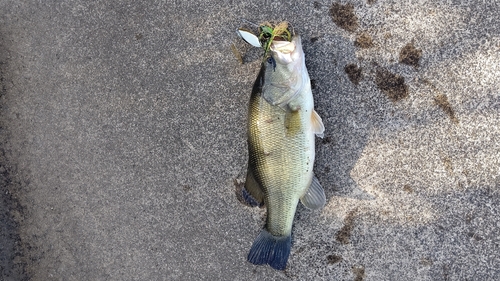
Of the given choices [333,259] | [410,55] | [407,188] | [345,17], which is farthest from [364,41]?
[333,259]

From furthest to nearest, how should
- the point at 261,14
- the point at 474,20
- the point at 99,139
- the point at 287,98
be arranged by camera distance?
the point at 99,139, the point at 261,14, the point at 474,20, the point at 287,98

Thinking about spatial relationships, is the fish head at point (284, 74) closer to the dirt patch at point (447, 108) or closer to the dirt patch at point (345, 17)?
the dirt patch at point (345, 17)

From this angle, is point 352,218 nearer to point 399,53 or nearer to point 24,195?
point 399,53

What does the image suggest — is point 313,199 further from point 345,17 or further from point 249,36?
point 345,17

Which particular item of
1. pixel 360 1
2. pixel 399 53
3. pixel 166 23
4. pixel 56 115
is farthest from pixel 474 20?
pixel 56 115

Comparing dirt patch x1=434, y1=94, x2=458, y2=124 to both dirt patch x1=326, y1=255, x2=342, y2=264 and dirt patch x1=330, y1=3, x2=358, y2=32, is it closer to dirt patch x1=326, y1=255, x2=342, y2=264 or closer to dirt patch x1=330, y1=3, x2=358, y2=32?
dirt patch x1=330, y1=3, x2=358, y2=32

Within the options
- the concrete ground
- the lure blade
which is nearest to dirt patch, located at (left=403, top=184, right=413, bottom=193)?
the concrete ground

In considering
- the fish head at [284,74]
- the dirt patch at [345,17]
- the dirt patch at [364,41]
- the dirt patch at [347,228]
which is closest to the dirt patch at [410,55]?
the dirt patch at [364,41]
